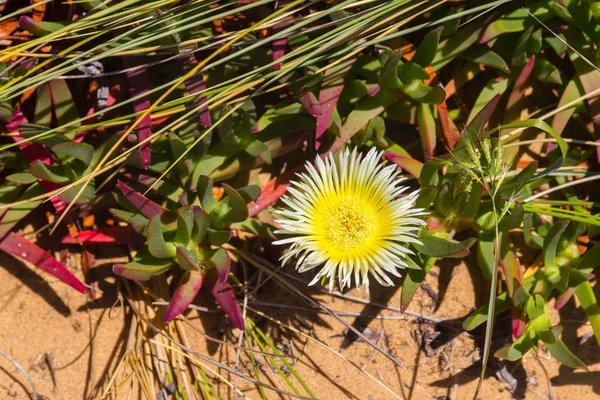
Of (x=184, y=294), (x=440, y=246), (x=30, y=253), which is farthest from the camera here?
(x=30, y=253)

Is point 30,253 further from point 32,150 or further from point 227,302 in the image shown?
point 227,302

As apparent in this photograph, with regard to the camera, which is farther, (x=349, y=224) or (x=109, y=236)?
(x=109, y=236)

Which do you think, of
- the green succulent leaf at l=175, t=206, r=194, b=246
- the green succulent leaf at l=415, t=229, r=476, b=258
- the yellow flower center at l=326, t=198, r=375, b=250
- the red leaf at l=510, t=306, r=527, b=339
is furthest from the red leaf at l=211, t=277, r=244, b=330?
the red leaf at l=510, t=306, r=527, b=339

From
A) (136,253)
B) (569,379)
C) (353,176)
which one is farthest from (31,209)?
(569,379)

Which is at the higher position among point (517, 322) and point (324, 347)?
point (517, 322)

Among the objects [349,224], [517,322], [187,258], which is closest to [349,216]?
[349,224]

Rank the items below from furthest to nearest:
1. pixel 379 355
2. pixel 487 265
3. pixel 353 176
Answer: pixel 379 355 → pixel 487 265 → pixel 353 176

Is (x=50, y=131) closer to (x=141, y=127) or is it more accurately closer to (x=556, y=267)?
(x=141, y=127)
